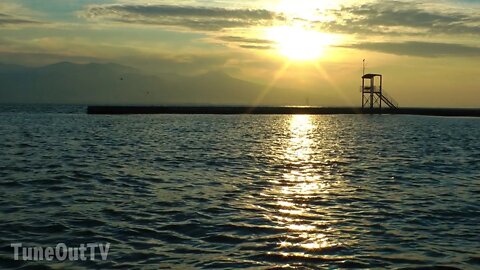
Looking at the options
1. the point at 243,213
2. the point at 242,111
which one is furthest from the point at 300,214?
the point at 242,111

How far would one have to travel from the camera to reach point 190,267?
1198cm

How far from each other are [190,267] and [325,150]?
34873 millimetres

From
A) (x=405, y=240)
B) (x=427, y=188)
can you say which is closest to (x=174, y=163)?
(x=427, y=188)

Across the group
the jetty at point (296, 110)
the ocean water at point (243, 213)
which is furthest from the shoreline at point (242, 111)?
the ocean water at point (243, 213)

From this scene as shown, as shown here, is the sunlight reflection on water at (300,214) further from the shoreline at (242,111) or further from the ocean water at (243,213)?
the shoreline at (242,111)

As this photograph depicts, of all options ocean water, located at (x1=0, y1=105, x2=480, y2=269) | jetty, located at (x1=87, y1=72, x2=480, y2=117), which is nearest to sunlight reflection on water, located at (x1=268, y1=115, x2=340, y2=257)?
ocean water, located at (x1=0, y1=105, x2=480, y2=269)

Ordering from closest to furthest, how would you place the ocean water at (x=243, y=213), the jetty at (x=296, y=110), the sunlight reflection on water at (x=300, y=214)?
the ocean water at (x=243, y=213)
the sunlight reflection on water at (x=300, y=214)
the jetty at (x=296, y=110)

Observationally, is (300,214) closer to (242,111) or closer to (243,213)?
(243,213)

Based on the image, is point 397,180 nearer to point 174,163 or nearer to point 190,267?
point 174,163

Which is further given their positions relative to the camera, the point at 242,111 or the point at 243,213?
the point at 242,111

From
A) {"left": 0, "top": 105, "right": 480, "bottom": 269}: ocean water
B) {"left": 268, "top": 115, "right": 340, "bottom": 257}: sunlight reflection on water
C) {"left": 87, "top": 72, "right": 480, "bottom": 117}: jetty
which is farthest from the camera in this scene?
{"left": 87, "top": 72, "right": 480, "bottom": 117}: jetty

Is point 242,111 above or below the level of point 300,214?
above

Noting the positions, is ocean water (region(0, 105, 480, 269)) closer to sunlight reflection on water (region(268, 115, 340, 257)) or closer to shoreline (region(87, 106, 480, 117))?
sunlight reflection on water (region(268, 115, 340, 257))

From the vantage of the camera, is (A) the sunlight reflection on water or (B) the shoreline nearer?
(A) the sunlight reflection on water
